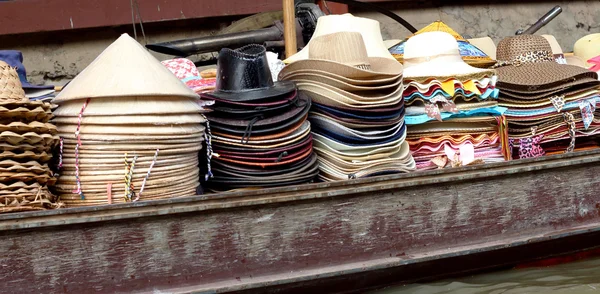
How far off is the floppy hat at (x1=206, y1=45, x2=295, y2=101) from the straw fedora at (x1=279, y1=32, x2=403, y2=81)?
0.23m

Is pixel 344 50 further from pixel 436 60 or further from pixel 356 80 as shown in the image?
pixel 436 60

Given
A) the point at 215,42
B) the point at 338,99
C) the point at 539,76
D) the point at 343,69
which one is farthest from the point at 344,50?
the point at 215,42

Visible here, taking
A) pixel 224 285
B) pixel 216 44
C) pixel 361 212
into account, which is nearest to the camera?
pixel 224 285

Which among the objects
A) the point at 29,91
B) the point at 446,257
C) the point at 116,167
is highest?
the point at 29,91

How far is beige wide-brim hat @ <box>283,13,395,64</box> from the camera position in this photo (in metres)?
4.34

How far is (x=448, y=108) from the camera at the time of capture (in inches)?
159

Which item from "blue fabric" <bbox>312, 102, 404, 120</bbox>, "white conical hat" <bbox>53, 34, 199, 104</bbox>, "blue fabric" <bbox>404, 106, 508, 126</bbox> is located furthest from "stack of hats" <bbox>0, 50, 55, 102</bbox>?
"blue fabric" <bbox>404, 106, 508, 126</bbox>

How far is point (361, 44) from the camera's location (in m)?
3.89

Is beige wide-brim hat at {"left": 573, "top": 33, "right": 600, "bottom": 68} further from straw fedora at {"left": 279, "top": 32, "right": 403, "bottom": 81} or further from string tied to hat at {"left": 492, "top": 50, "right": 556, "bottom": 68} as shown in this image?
straw fedora at {"left": 279, "top": 32, "right": 403, "bottom": 81}

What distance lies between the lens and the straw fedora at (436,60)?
13.6 ft

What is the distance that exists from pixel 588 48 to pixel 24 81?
3.83 m

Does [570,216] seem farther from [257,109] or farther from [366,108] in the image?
[257,109]

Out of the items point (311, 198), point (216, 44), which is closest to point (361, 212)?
point (311, 198)

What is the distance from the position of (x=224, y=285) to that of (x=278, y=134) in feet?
2.36
